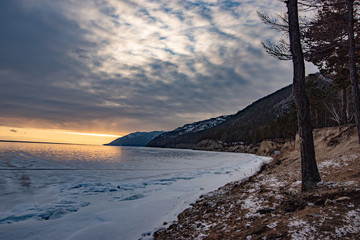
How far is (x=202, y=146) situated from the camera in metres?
180

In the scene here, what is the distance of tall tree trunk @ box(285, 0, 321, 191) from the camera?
6937 millimetres

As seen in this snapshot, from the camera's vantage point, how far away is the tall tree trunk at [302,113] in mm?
6937

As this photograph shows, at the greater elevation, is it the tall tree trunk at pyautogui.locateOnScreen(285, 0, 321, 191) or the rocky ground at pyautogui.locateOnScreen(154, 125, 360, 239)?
the tall tree trunk at pyautogui.locateOnScreen(285, 0, 321, 191)

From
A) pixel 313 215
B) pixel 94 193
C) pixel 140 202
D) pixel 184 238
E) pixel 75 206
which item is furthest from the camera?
pixel 94 193

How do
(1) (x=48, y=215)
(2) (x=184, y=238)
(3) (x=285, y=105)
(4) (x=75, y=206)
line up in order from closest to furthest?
(2) (x=184, y=238)
(1) (x=48, y=215)
(4) (x=75, y=206)
(3) (x=285, y=105)

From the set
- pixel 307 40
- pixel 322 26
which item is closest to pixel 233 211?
pixel 307 40

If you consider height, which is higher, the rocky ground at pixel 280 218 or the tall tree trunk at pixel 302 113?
the tall tree trunk at pixel 302 113

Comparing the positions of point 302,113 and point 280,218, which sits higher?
point 302,113

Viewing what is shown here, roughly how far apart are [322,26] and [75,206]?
14.2 m

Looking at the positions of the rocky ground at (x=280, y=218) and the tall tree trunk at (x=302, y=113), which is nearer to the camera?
the rocky ground at (x=280, y=218)

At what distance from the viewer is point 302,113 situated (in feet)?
23.4

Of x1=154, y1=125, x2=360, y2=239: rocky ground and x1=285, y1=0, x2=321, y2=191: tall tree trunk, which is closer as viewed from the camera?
x1=154, y1=125, x2=360, y2=239: rocky ground

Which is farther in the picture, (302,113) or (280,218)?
(302,113)

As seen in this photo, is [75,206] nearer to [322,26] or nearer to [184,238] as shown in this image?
[184,238]
